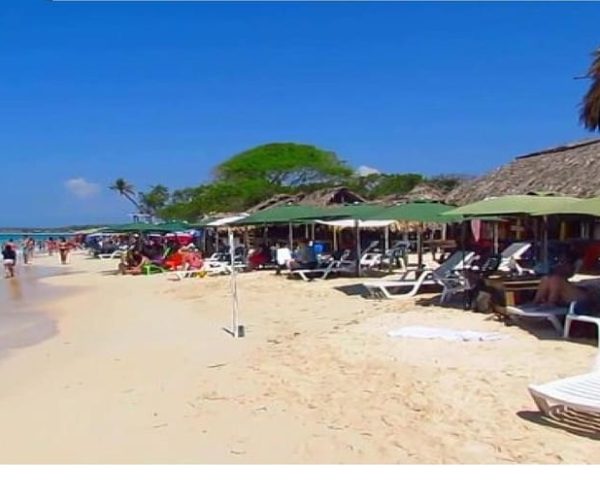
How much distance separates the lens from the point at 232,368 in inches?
264

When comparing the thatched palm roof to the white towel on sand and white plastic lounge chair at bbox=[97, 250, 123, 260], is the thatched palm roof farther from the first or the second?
the white towel on sand

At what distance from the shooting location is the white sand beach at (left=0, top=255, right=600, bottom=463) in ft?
13.7

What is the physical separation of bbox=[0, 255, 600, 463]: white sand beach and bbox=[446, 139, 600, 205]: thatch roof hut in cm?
900

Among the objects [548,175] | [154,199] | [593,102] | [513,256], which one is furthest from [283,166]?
[593,102]

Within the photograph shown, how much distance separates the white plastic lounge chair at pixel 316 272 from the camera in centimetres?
1657

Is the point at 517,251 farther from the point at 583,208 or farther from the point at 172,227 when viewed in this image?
the point at 172,227

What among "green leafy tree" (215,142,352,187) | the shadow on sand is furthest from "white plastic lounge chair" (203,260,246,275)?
"green leafy tree" (215,142,352,187)

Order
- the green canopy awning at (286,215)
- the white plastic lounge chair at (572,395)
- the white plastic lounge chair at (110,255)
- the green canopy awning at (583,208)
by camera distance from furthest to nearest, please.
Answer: the white plastic lounge chair at (110,255), the green canopy awning at (286,215), the green canopy awning at (583,208), the white plastic lounge chair at (572,395)

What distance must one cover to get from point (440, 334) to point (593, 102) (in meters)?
4.83

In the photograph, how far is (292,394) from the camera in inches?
217

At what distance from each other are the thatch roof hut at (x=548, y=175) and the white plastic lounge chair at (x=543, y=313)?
9.03 metres

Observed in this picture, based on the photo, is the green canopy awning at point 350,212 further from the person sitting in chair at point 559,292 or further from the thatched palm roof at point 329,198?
the thatched palm roof at point 329,198

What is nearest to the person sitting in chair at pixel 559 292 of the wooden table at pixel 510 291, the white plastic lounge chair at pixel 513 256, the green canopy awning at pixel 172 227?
the wooden table at pixel 510 291
